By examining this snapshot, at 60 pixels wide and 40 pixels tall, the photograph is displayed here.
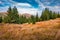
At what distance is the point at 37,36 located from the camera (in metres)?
4.30

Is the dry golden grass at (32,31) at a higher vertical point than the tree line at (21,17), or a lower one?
lower

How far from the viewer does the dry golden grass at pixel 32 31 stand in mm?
4285

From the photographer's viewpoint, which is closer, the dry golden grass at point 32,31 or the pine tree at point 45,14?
the dry golden grass at point 32,31

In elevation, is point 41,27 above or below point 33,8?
below

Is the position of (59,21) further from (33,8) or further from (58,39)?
(33,8)

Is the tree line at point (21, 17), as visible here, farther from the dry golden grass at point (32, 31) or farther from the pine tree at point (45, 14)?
the dry golden grass at point (32, 31)

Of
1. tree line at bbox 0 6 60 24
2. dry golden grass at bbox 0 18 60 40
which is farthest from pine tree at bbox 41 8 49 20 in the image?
dry golden grass at bbox 0 18 60 40

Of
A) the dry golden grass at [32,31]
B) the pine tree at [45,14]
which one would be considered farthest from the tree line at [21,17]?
the dry golden grass at [32,31]

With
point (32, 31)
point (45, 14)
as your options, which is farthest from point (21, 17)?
point (45, 14)

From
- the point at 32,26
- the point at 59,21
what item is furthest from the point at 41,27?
the point at 59,21

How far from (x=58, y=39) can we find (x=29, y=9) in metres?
1.24

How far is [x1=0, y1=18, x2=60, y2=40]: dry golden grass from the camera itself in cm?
429

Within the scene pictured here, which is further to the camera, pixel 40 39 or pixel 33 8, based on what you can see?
pixel 33 8

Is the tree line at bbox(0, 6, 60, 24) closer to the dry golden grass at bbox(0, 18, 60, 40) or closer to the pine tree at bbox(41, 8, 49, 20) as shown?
the pine tree at bbox(41, 8, 49, 20)
